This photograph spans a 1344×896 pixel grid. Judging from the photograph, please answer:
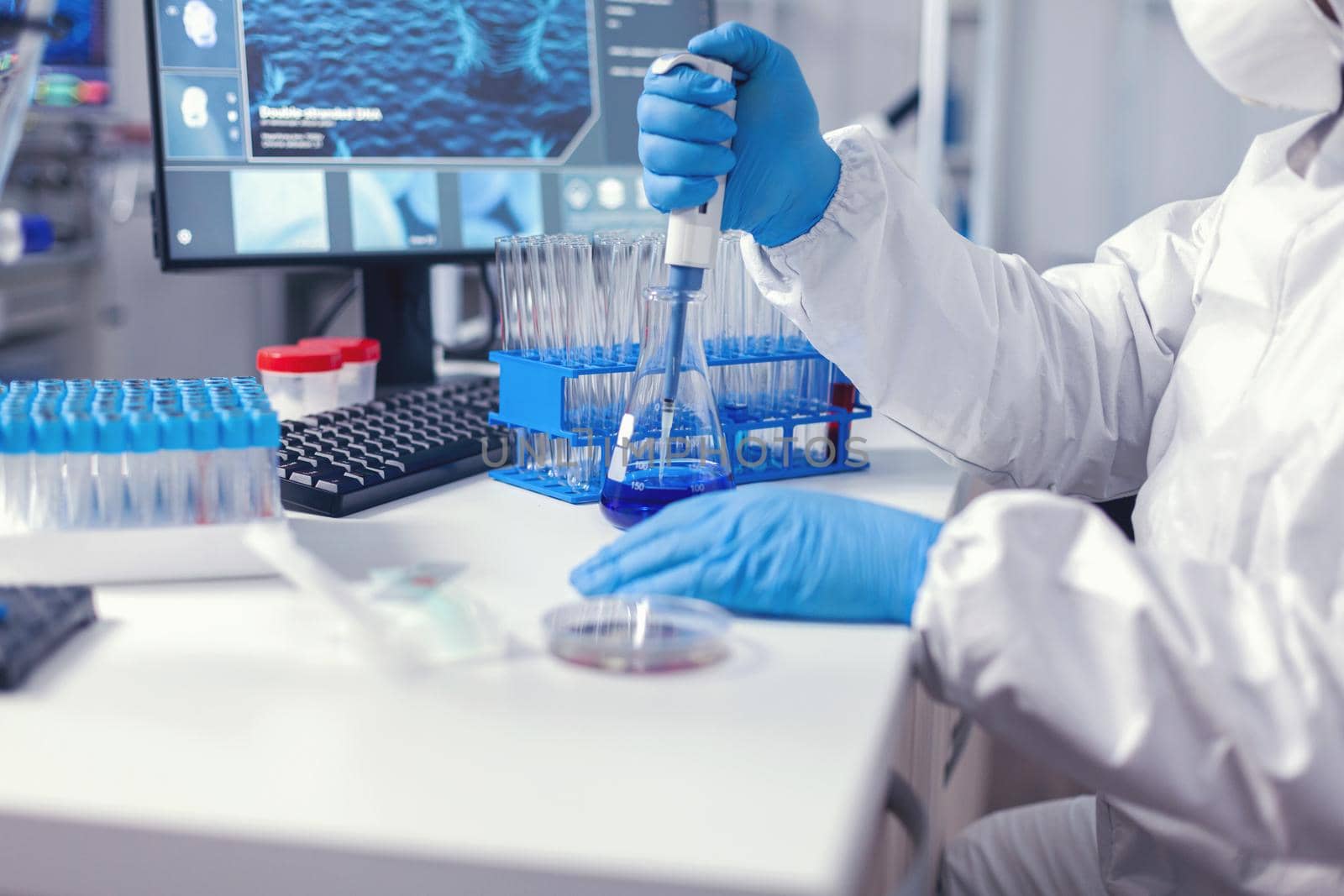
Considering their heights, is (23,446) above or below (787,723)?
above

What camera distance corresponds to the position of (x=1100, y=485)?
1.15m

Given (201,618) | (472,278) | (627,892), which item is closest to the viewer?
(627,892)

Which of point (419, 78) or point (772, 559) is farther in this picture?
point (419, 78)

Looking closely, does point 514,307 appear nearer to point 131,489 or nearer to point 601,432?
point 601,432

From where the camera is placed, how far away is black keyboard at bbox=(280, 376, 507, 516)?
0.93 m

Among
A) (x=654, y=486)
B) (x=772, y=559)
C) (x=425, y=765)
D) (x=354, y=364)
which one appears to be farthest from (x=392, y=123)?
(x=425, y=765)

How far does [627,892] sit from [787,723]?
14cm

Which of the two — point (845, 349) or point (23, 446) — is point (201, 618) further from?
point (845, 349)

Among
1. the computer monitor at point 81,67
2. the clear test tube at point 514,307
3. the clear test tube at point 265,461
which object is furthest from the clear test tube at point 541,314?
the computer monitor at point 81,67

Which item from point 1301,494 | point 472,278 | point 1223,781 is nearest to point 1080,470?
point 1301,494

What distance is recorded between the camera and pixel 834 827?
1.48 ft

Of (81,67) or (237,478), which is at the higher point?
(81,67)

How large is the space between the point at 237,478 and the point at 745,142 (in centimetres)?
54

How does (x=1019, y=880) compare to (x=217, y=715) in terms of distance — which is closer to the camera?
(x=217, y=715)
